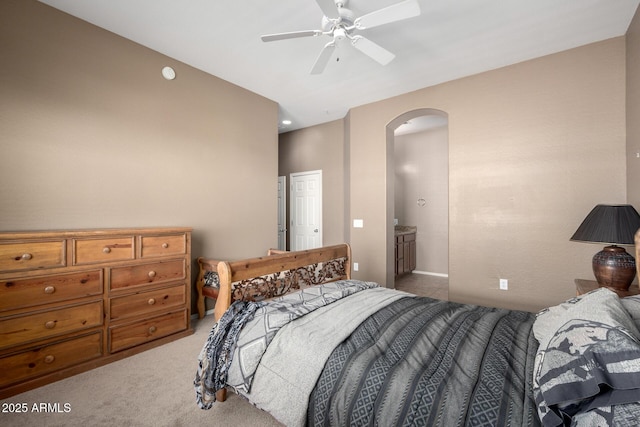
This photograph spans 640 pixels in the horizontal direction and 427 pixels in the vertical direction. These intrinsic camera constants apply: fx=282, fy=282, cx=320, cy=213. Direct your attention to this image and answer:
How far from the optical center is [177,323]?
2.85 m

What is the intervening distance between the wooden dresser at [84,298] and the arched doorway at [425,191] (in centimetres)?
412

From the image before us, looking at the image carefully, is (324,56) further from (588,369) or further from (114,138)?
(588,369)

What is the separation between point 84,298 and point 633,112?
4957mm

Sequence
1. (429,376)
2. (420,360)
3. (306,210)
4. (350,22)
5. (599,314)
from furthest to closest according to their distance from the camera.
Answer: (306,210), (350,22), (420,360), (429,376), (599,314)

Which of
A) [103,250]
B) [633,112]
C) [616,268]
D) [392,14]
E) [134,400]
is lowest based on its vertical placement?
[134,400]

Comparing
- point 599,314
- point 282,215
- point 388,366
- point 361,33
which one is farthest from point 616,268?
point 282,215

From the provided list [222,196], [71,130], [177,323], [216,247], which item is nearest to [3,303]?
[177,323]

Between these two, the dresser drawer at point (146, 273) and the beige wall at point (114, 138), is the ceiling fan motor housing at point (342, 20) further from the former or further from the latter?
the dresser drawer at point (146, 273)

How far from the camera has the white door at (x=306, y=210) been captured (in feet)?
18.0

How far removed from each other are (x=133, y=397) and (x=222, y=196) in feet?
7.52

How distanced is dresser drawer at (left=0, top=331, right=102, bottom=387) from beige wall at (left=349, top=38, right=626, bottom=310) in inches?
150

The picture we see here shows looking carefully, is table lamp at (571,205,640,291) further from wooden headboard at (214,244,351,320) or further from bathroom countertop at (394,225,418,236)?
bathroom countertop at (394,225,418,236)

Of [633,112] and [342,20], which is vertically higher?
[342,20]

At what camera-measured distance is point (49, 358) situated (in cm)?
211
